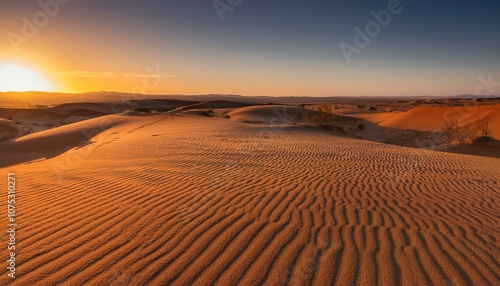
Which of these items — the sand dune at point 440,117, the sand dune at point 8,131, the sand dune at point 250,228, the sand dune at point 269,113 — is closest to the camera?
the sand dune at point 250,228

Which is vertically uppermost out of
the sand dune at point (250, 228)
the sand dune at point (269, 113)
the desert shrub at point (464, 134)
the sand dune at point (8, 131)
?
the sand dune at point (250, 228)

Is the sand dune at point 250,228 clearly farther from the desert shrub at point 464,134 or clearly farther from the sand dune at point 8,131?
the sand dune at point 8,131

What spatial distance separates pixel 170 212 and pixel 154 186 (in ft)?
4.58

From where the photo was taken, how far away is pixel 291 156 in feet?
30.9

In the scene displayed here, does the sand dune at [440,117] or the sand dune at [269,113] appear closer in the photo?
the sand dune at [440,117]

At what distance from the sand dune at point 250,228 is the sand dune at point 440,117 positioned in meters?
19.7

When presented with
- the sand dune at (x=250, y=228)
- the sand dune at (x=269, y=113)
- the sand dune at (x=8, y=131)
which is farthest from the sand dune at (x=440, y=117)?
the sand dune at (x=8, y=131)

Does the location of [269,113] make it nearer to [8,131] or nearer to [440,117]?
[440,117]

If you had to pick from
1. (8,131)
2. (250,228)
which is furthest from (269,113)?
(250,228)

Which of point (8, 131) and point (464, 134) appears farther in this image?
point (8, 131)

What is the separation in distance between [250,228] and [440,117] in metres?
29.2

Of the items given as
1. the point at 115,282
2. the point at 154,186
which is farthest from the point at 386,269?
the point at 154,186

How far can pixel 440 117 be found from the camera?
27188mm

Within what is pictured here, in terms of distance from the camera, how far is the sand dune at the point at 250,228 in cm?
276
